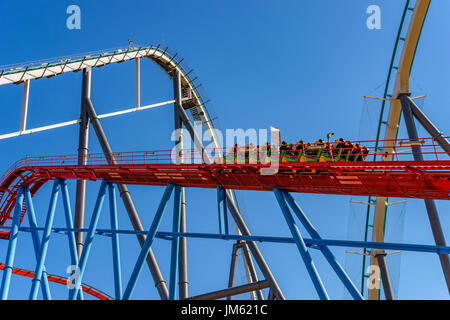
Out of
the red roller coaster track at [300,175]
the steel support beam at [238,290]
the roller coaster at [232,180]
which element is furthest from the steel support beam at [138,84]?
the steel support beam at [238,290]

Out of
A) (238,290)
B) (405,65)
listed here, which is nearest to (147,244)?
(238,290)

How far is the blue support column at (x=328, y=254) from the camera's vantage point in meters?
9.74

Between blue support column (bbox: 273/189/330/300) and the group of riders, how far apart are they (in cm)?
109

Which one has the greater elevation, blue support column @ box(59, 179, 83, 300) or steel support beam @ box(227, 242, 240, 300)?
blue support column @ box(59, 179, 83, 300)

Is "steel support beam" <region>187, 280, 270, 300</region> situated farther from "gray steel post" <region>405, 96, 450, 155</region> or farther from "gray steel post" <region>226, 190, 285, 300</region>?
"gray steel post" <region>405, 96, 450, 155</region>

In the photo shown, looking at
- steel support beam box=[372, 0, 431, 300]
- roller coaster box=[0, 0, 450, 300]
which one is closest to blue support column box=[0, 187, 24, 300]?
roller coaster box=[0, 0, 450, 300]

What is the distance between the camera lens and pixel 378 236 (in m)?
16.6

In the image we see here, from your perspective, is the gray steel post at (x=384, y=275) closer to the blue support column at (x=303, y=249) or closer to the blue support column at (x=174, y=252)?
Result: the blue support column at (x=303, y=249)

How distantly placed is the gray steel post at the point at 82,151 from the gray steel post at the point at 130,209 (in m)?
0.34

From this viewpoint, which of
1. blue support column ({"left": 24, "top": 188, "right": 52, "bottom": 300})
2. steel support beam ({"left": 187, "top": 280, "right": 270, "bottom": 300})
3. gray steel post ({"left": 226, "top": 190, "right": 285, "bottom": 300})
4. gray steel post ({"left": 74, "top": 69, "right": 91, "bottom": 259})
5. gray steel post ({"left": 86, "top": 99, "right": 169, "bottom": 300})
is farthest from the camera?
gray steel post ({"left": 74, "top": 69, "right": 91, "bottom": 259})

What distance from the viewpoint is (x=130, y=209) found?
17375 millimetres

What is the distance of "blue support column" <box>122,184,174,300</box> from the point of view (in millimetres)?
12740
